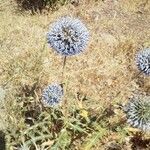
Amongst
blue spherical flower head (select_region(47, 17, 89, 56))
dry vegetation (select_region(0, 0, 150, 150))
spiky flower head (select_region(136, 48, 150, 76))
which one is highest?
blue spherical flower head (select_region(47, 17, 89, 56))

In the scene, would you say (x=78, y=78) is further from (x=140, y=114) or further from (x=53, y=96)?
(x=140, y=114)

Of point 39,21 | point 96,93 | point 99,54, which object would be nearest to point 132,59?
point 99,54

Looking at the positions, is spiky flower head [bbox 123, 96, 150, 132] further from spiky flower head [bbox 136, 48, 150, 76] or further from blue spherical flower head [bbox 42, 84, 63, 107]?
blue spherical flower head [bbox 42, 84, 63, 107]

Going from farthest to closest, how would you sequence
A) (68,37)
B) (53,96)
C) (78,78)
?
1. (78,78)
2. (53,96)
3. (68,37)

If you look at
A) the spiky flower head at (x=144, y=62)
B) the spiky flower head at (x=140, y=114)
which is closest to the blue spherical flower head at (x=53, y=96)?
the spiky flower head at (x=140, y=114)

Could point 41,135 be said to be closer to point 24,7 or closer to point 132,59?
point 132,59

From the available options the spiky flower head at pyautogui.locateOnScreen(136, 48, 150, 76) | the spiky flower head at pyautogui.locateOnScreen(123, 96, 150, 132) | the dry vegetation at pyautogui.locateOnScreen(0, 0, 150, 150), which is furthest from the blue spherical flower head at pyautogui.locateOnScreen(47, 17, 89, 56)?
the spiky flower head at pyautogui.locateOnScreen(123, 96, 150, 132)

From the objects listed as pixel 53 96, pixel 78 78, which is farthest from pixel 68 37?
pixel 78 78
